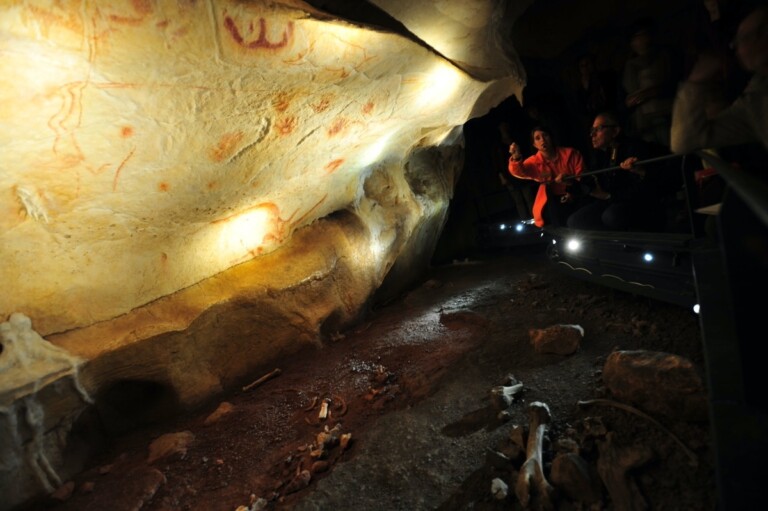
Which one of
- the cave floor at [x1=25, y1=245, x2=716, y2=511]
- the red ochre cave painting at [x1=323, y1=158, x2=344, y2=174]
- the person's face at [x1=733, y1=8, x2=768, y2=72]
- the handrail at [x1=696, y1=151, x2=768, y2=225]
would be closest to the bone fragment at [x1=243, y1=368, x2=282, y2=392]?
the cave floor at [x1=25, y1=245, x2=716, y2=511]

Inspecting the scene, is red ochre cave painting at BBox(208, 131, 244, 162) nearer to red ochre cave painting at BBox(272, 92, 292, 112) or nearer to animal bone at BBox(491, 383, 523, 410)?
red ochre cave painting at BBox(272, 92, 292, 112)

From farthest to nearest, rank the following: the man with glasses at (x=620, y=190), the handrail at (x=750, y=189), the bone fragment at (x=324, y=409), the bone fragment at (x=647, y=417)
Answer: the man with glasses at (x=620, y=190) → the bone fragment at (x=324, y=409) → the bone fragment at (x=647, y=417) → the handrail at (x=750, y=189)

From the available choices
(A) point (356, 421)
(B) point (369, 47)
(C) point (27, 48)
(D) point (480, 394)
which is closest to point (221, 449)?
(A) point (356, 421)

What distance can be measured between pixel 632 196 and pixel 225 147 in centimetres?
431

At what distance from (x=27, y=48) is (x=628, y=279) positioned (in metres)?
5.01

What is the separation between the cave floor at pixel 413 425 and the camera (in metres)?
2.41

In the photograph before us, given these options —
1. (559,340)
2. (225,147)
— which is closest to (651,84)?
(559,340)

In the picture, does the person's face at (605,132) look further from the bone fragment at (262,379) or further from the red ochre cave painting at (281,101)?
the bone fragment at (262,379)

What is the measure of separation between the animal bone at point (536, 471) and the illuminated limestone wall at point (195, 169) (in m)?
3.34

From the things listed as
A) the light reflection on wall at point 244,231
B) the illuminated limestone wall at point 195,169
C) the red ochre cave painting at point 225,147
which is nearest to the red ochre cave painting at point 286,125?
the illuminated limestone wall at point 195,169

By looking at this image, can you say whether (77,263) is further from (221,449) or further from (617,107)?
(617,107)

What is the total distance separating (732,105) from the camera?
1.76 meters

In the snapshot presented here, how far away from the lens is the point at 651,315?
11.8ft

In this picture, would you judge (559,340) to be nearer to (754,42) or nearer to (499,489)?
(499,489)
